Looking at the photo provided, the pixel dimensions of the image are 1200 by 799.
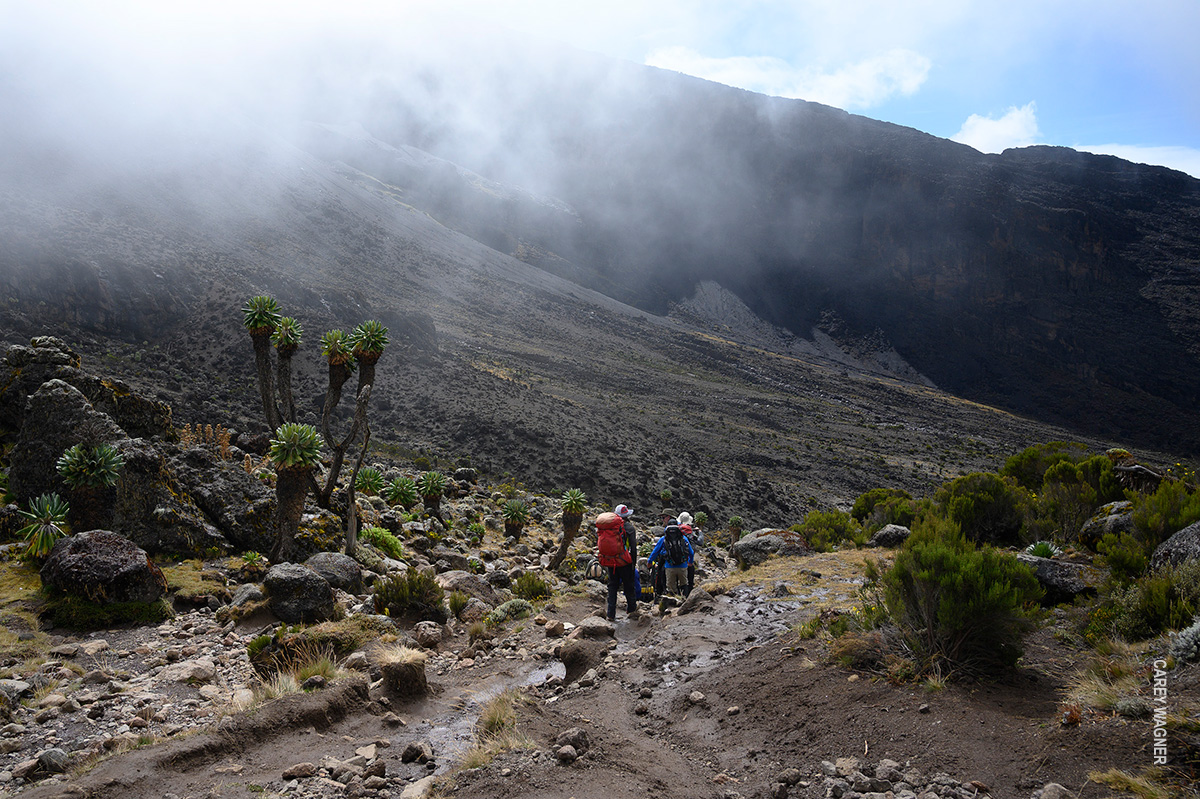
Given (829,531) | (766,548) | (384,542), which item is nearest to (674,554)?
(766,548)

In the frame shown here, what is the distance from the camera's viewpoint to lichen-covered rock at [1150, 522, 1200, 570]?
253 inches

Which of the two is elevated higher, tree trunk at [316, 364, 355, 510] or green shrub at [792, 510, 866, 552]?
tree trunk at [316, 364, 355, 510]

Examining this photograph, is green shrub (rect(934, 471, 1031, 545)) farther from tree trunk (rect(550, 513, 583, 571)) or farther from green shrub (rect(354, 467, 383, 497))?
green shrub (rect(354, 467, 383, 497))

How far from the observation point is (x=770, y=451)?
4888 centimetres

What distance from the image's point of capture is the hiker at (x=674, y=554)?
34.9 feet

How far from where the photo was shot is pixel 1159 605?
5391mm

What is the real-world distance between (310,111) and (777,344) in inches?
4367

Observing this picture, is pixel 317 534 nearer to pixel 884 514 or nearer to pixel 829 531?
pixel 829 531

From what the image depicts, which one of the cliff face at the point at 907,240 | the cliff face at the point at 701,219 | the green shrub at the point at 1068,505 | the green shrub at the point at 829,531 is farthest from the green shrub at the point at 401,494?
the cliff face at the point at 907,240

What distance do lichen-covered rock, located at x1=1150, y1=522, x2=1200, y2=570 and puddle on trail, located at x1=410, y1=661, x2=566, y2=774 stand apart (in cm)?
676

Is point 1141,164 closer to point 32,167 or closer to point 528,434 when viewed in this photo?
point 528,434

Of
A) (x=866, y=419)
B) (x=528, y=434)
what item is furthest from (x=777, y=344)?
(x=528, y=434)

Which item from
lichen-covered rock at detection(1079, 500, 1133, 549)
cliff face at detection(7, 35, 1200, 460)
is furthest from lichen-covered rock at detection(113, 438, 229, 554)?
cliff face at detection(7, 35, 1200, 460)

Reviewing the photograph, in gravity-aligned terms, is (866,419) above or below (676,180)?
below
